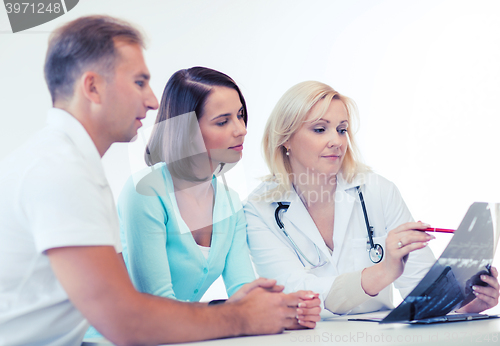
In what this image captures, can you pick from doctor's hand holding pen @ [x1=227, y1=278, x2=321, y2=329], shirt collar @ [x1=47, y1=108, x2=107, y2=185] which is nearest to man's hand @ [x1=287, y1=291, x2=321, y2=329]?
doctor's hand holding pen @ [x1=227, y1=278, x2=321, y2=329]

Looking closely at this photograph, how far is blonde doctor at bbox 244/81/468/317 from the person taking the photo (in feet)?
4.79

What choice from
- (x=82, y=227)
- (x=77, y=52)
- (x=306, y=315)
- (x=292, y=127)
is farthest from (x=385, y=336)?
(x=292, y=127)

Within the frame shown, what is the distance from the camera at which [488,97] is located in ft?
8.77

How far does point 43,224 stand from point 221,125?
2.46 feet

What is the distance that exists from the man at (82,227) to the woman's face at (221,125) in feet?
1.39

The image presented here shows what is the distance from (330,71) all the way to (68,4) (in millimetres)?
1344

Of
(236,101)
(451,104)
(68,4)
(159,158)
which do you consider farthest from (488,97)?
(68,4)

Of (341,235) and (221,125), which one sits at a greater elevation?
(221,125)

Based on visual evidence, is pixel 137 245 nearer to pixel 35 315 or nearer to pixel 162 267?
pixel 162 267

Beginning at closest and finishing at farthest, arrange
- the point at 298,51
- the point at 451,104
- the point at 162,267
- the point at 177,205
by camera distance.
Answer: the point at 162,267 → the point at 177,205 → the point at 298,51 → the point at 451,104

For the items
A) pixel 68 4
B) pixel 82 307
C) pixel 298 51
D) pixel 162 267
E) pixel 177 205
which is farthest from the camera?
pixel 298 51

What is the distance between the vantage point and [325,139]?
5.17ft

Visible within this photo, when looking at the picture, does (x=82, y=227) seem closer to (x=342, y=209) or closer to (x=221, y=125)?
(x=221, y=125)

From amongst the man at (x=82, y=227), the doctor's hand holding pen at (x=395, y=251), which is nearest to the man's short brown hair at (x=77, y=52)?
the man at (x=82, y=227)
